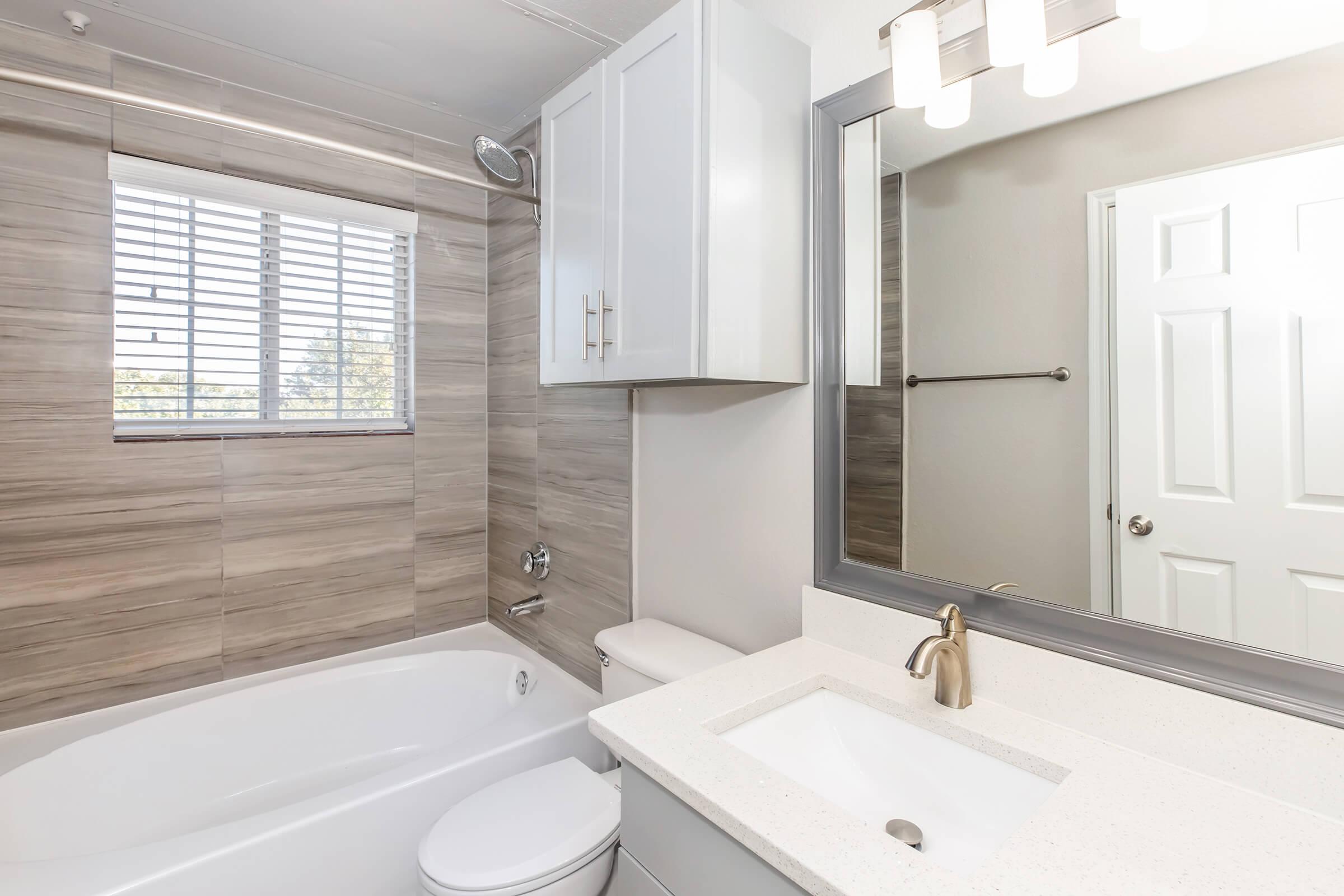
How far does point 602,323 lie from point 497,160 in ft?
3.53

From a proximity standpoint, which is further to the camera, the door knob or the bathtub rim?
the door knob

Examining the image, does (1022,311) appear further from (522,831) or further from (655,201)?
(522,831)

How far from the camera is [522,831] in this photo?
1.23m

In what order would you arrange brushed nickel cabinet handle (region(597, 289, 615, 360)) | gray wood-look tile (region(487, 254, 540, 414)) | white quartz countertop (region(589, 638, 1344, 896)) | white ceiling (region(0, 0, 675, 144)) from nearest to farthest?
white quartz countertop (region(589, 638, 1344, 896)) → brushed nickel cabinet handle (region(597, 289, 615, 360)) → white ceiling (region(0, 0, 675, 144)) → gray wood-look tile (region(487, 254, 540, 414))

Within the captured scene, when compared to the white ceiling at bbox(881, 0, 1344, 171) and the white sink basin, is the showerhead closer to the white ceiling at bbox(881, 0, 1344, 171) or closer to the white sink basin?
the white ceiling at bbox(881, 0, 1344, 171)

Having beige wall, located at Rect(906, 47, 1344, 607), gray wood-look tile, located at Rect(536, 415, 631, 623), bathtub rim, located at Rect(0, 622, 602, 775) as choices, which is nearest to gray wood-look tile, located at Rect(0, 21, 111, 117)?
gray wood-look tile, located at Rect(536, 415, 631, 623)

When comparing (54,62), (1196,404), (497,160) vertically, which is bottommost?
(1196,404)

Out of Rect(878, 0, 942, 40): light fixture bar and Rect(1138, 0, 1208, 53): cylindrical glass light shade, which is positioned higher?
Rect(878, 0, 942, 40): light fixture bar

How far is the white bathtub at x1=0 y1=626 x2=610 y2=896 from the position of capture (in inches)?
48.4

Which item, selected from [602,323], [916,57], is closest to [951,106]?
[916,57]

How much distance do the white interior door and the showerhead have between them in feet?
5.90

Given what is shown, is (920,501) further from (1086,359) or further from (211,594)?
(211,594)

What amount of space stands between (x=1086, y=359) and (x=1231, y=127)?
334 mm

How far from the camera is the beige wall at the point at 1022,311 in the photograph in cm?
84
